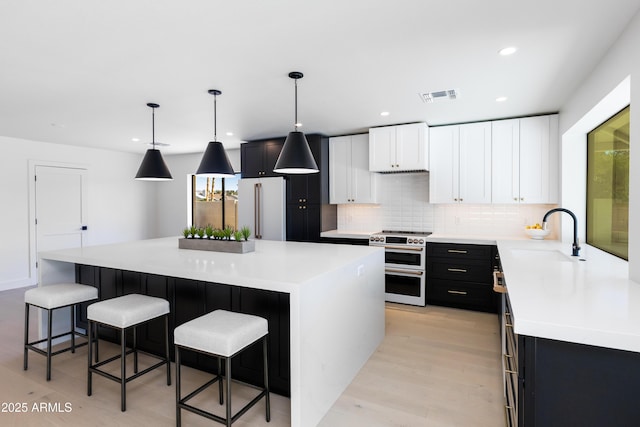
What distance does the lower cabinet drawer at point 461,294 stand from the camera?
166 inches

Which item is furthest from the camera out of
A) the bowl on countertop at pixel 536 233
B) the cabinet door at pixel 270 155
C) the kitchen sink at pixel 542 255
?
the cabinet door at pixel 270 155

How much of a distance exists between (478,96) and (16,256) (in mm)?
6972

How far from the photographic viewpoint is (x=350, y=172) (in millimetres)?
5301

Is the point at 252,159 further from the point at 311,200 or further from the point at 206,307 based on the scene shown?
the point at 206,307

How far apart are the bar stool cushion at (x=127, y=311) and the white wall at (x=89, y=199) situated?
448 cm

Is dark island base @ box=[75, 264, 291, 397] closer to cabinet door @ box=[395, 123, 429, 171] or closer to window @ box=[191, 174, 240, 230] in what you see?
cabinet door @ box=[395, 123, 429, 171]

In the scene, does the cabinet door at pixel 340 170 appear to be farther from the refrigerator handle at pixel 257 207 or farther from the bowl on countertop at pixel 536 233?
the bowl on countertop at pixel 536 233

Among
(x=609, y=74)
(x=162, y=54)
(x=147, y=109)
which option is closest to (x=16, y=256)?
(x=147, y=109)

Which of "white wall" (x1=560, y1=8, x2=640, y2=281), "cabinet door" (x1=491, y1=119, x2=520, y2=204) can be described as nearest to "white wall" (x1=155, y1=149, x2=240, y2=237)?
"cabinet door" (x1=491, y1=119, x2=520, y2=204)

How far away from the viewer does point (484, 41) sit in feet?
7.70

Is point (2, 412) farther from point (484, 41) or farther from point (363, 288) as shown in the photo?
point (484, 41)

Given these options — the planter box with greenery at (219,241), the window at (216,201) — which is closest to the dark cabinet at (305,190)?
the window at (216,201)

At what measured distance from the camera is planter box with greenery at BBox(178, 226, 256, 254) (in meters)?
3.09

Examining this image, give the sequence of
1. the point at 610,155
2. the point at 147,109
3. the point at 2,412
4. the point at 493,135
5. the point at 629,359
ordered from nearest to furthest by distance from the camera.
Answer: the point at 629,359
the point at 2,412
the point at 610,155
the point at 147,109
the point at 493,135
